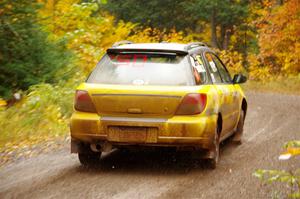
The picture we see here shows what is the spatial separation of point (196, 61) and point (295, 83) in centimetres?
1807

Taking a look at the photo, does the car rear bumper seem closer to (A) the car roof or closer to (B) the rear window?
(B) the rear window

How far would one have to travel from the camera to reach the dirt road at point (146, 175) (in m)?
6.74

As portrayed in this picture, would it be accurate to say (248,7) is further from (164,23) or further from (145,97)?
(145,97)

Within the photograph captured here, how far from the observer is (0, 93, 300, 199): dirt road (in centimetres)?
674

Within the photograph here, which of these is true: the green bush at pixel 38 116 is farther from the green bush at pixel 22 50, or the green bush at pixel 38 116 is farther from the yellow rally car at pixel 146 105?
the yellow rally car at pixel 146 105

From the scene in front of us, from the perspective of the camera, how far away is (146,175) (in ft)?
25.7

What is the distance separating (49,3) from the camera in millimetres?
18047

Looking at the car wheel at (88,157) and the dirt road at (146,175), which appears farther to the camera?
the car wheel at (88,157)

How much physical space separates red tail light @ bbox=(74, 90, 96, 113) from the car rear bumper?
0.09m

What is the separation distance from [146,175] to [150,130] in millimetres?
562

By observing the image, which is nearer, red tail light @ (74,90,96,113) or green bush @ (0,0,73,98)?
red tail light @ (74,90,96,113)

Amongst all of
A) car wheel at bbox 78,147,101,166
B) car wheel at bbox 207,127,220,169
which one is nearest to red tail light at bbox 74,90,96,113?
car wheel at bbox 78,147,101,166

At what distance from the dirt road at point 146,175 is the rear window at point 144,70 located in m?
1.13

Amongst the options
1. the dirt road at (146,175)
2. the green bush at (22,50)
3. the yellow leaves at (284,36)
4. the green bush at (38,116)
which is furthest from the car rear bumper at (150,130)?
the yellow leaves at (284,36)
